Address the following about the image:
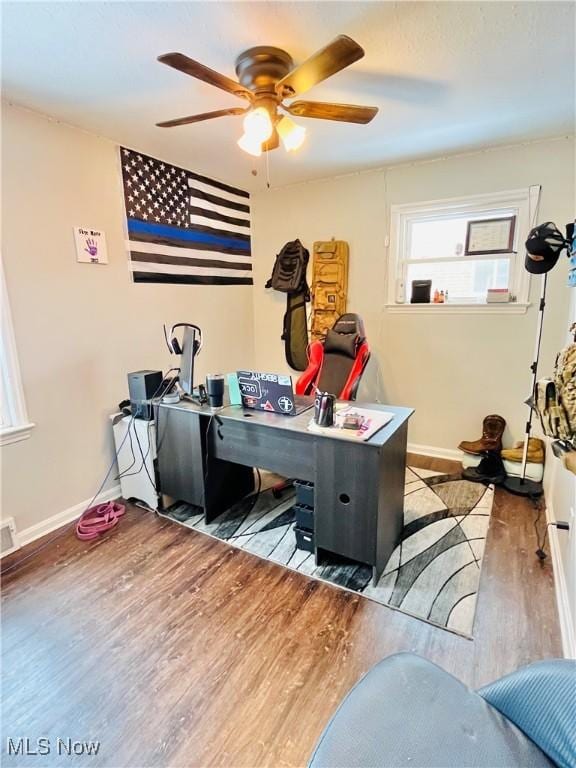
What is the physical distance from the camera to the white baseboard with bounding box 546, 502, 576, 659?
1.48 metres

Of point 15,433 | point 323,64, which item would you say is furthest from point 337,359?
point 15,433

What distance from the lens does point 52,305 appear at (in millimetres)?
2363

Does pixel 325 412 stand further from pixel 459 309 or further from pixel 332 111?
pixel 459 309

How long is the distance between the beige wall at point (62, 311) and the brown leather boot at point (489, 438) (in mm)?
2756

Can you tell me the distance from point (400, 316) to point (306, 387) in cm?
115

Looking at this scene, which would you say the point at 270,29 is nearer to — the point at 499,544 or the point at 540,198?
the point at 540,198

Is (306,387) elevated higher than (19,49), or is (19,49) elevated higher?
(19,49)

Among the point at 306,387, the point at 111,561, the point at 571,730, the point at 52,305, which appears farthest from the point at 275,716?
the point at 52,305

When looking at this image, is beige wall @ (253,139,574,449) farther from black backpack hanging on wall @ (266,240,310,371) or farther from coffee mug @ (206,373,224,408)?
Answer: coffee mug @ (206,373,224,408)

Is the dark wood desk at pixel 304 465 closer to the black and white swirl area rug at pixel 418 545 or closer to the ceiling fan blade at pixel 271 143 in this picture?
the black and white swirl area rug at pixel 418 545

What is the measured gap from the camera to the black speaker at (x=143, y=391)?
250cm

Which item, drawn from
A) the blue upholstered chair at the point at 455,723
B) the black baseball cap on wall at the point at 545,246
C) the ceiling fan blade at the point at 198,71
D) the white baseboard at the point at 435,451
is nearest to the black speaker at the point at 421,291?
the black baseball cap on wall at the point at 545,246

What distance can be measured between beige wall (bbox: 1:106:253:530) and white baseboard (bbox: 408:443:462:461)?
2.56 m

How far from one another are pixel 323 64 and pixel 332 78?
2.10 ft
